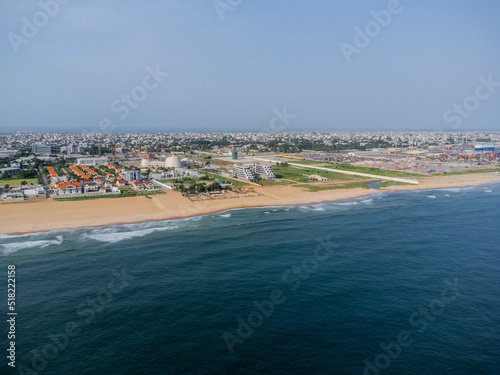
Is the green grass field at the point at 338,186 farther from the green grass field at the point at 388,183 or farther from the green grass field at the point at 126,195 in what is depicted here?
the green grass field at the point at 126,195

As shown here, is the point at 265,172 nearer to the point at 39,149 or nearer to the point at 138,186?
the point at 138,186

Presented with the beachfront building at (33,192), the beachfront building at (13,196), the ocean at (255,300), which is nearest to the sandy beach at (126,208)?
the beachfront building at (13,196)

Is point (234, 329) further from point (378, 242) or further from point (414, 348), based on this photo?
point (378, 242)

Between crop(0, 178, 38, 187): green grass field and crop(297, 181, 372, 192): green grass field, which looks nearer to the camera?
crop(297, 181, 372, 192): green grass field

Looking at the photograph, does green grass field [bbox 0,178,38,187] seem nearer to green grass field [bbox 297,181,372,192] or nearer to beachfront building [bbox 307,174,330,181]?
green grass field [bbox 297,181,372,192]

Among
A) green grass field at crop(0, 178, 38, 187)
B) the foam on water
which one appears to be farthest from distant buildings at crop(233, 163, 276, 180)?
the foam on water

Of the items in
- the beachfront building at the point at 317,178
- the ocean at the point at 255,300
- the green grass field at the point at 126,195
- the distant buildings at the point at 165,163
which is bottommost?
the ocean at the point at 255,300
